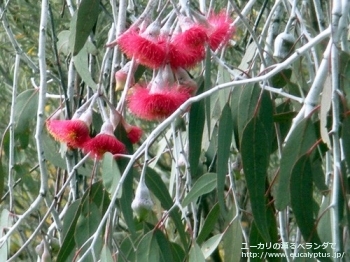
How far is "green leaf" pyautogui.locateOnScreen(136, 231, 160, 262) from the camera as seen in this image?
1152 millimetres

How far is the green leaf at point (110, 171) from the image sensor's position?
1037mm

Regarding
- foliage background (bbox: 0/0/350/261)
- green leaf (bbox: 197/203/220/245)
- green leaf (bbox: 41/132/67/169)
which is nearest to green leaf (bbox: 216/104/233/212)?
foliage background (bbox: 0/0/350/261)

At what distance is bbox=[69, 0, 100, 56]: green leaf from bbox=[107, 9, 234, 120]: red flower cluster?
10 centimetres

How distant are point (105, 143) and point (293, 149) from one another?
0.80 feet

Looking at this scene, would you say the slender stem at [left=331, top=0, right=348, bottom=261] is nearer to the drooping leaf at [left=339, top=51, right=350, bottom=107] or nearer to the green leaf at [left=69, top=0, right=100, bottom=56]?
the drooping leaf at [left=339, top=51, right=350, bottom=107]

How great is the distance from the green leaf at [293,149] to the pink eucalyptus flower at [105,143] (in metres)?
0.22

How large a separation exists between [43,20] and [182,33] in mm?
322

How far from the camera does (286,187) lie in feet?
3.53

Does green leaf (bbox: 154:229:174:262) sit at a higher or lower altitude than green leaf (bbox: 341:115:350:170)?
lower

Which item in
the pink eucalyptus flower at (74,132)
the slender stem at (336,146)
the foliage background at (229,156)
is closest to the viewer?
the slender stem at (336,146)

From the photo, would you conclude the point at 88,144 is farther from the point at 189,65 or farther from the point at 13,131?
the point at 13,131

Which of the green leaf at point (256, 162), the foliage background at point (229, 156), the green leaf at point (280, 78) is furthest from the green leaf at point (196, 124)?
the green leaf at point (280, 78)

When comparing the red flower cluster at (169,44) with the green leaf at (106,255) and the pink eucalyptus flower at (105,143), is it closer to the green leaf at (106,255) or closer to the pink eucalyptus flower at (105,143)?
the pink eucalyptus flower at (105,143)

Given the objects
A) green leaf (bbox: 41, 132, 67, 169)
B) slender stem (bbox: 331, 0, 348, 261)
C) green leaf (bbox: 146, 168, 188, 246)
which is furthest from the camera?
green leaf (bbox: 41, 132, 67, 169)
